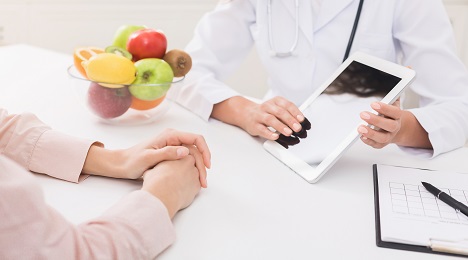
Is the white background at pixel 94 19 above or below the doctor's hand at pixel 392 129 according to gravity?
below

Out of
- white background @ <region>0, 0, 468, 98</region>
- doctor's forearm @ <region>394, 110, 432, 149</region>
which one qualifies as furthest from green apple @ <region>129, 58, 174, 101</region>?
white background @ <region>0, 0, 468, 98</region>

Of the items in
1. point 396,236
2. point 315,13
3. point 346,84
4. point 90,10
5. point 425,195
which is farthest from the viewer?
point 90,10

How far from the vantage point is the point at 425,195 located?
0.79 metres

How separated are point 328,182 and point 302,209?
0.39 feet

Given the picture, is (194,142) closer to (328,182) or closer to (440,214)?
(328,182)

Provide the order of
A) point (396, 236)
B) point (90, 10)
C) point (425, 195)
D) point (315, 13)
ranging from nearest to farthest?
1. point (396, 236)
2. point (425, 195)
3. point (315, 13)
4. point (90, 10)

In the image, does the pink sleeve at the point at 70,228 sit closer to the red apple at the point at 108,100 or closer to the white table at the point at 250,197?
the white table at the point at 250,197

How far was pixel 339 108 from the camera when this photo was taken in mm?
962

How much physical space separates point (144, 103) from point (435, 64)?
596 mm

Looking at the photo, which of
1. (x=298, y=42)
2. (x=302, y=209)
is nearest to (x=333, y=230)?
(x=302, y=209)

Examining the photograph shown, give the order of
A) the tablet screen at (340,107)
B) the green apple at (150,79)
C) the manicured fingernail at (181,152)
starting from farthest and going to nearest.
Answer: the green apple at (150,79)
the tablet screen at (340,107)
the manicured fingernail at (181,152)

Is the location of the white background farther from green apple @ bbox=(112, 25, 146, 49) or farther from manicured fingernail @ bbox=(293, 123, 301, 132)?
manicured fingernail @ bbox=(293, 123, 301, 132)

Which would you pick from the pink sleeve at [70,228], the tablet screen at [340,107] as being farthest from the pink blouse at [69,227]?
the tablet screen at [340,107]

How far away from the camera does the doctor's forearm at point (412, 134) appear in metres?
0.99
